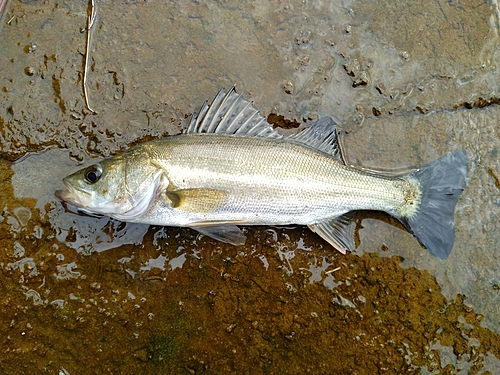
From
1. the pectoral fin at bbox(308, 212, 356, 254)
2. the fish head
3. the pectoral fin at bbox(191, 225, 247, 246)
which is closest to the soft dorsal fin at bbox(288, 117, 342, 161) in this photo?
the pectoral fin at bbox(308, 212, 356, 254)

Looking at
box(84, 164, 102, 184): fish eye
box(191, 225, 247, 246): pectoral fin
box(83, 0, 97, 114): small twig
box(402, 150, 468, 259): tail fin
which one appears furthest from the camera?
box(83, 0, 97, 114): small twig

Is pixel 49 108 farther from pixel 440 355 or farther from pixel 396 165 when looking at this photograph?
pixel 440 355

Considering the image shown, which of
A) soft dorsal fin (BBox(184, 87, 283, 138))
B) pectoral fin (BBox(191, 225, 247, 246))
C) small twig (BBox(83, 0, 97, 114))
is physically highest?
small twig (BBox(83, 0, 97, 114))

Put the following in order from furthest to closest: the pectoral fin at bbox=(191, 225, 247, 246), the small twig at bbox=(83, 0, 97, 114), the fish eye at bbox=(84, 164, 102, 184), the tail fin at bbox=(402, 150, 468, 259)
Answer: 1. the small twig at bbox=(83, 0, 97, 114)
2. the tail fin at bbox=(402, 150, 468, 259)
3. the pectoral fin at bbox=(191, 225, 247, 246)
4. the fish eye at bbox=(84, 164, 102, 184)

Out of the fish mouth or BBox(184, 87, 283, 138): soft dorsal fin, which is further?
BBox(184, 87, 283, 138): soft dorsal fin

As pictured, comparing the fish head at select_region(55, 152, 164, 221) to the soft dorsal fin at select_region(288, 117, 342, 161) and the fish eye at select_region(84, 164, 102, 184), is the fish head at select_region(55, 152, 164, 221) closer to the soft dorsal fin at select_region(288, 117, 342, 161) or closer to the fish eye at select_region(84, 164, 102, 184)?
the fish eye at select_region(84, 164, 102, 184)

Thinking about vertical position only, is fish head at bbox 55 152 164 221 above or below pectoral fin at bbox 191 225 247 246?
above

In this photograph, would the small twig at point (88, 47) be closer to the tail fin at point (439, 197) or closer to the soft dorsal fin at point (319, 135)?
the soft dorsal fin at point (319, 135)
